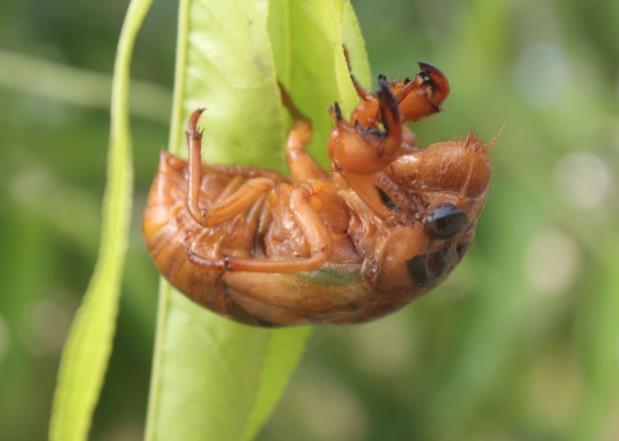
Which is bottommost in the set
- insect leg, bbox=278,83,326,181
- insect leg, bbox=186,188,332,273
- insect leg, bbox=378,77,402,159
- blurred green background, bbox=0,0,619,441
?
blurred green background, bbox=0,0,619,441

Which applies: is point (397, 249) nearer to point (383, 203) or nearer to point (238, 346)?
point (383, 203)

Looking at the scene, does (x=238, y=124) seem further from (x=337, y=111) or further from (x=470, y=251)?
(x=470, y=251)

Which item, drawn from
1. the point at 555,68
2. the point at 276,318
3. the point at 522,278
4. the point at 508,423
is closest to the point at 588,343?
the point at 522,278

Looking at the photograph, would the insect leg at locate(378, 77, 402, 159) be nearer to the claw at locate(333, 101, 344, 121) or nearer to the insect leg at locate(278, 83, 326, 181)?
the claw at locate(333, 101, 344, 121)

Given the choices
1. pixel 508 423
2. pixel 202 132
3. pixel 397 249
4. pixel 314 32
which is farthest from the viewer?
pixel 508 423

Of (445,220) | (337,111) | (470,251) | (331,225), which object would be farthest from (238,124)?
(470,251)

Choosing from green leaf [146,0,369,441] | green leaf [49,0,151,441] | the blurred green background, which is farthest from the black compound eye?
the blurred green background

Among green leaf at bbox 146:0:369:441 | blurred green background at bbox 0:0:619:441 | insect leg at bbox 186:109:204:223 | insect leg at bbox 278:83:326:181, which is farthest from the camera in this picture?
blurred green background at bbox 0:0:619:441
